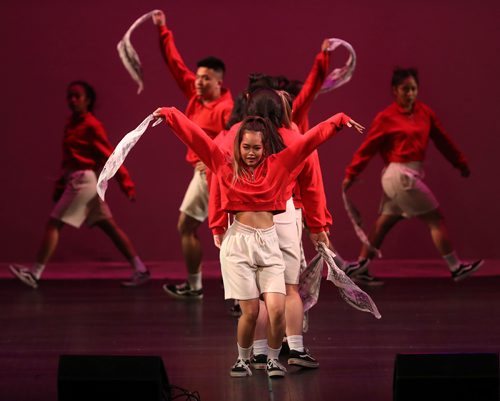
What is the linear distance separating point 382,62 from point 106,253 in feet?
8.58

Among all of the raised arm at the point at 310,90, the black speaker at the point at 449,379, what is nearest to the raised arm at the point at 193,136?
the black speaker at the point at 449,379

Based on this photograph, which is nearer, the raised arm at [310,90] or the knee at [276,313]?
the knee at [276,313]

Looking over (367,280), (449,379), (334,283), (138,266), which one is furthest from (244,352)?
(138,266)

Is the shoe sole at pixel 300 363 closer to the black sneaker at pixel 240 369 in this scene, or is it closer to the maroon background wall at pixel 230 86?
the black sneaker at pixel 240 369

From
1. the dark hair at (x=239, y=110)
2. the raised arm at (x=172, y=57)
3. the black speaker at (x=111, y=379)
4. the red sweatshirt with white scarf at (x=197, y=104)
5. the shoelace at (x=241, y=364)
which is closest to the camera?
the black speaker at (x=111, y=379)

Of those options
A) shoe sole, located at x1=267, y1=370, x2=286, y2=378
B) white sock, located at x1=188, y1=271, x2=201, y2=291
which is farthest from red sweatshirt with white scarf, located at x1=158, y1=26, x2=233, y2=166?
shoe sole, located at x1=267, y1=370, x2=286, y2=378

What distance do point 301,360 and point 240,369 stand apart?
0.30 m

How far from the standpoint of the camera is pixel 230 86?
371 inches

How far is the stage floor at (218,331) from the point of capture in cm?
Answer: 534

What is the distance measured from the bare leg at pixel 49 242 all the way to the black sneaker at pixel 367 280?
2.07 m

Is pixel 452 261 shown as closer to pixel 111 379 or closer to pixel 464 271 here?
pixel 464 271

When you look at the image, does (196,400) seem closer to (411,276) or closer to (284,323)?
(284,323)

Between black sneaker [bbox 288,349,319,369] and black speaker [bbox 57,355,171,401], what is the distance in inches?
45.9

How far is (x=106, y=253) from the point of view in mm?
9742
